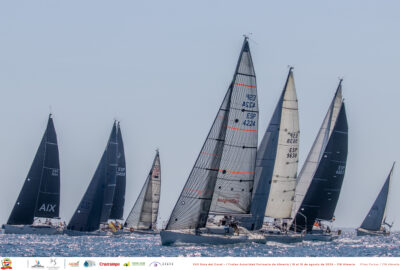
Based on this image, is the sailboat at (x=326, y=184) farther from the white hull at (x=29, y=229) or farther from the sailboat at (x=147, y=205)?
the white hull at (x=29, y=229)

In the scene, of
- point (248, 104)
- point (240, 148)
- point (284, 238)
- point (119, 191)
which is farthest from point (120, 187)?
point (248, 104)

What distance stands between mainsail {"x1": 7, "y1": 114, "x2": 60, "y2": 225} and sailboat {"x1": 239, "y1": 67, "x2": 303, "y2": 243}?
2169 centimetres

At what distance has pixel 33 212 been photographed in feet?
275

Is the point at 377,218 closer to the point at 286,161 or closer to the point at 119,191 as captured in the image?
the point at 119,191

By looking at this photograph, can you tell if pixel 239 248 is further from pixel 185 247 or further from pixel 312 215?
pixel 312 215

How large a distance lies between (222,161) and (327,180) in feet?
56.0

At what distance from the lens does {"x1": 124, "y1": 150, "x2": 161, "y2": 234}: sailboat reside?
9338 cm

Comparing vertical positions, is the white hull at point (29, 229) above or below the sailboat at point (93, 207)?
below

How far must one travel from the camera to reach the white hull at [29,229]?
83812 mm

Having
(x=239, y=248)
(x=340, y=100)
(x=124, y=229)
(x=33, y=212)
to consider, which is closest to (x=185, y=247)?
(x=239, y=248)

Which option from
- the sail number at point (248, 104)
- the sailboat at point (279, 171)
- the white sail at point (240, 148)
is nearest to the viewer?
the white sail at point (240, 148)

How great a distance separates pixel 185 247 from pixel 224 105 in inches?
311
